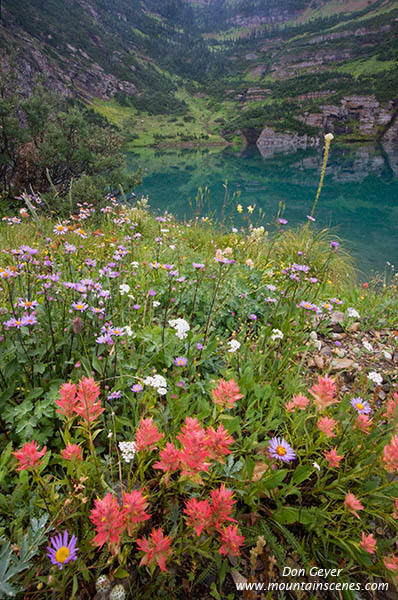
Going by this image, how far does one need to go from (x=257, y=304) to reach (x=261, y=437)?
62.9 inches

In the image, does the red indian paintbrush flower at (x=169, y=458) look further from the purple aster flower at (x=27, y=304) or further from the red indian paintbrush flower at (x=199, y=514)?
the purple aster flower at (x=27, y=304)

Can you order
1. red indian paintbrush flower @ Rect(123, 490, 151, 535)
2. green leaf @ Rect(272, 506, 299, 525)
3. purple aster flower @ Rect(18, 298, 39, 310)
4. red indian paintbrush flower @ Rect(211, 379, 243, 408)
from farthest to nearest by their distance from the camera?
1. purple aster flower @ Rect(18, 298, 39, 310)
2. green leaf @ Rect(272, 506, 299, 525)
3. red indian paintbrush flower @ Rect(211, 379, 243, 408)
4. red indian paintbrush flower @ Rect(123, 490, 151, 535)

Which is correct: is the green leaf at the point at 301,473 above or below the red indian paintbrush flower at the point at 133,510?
below

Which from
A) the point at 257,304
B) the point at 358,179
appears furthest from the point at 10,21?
the point at 257,304

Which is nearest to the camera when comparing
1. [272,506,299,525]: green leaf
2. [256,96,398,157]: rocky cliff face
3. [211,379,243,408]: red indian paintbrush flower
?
[211,379,243,408]: red indian paintbrush flower

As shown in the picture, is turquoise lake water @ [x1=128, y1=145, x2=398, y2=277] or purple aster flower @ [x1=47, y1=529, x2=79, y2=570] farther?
turquoise lake water @ [x1=128, y1=145, x2=398, y2=277]

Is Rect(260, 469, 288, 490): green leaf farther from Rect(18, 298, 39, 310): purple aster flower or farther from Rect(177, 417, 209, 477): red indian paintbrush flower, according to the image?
Rect(18, 298, 39, 310): purple aster flower

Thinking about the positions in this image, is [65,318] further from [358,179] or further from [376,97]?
[376,97]

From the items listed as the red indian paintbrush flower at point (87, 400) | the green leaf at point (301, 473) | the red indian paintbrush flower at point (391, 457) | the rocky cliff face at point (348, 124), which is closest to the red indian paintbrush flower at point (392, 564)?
the red indian paintbrush flower at point (391, 457)

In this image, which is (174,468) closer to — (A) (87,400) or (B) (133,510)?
(B) (133,510)

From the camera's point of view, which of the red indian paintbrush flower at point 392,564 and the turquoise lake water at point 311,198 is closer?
the red indian paintbrush flower at point 392,564

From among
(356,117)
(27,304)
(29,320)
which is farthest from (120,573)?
(356,117)

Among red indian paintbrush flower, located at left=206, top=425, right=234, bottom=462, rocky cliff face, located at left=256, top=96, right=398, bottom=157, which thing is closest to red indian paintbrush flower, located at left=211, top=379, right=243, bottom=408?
red indian paintbrush flower, located at left=206, top=425, right=234, bottom=462

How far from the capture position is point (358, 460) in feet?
5.53
